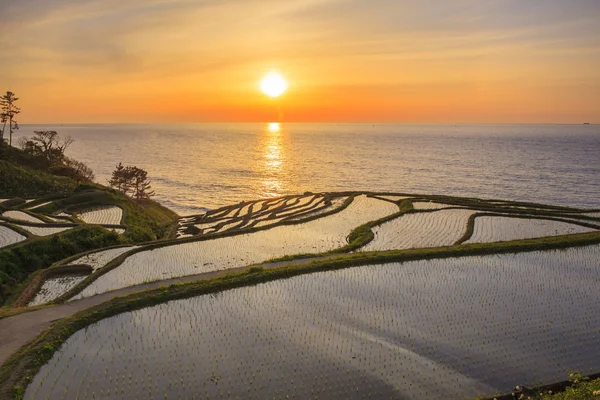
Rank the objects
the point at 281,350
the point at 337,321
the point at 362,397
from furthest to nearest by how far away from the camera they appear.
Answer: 1. the point at 337,321
2. the point at 281,350
3. the point at 362,397

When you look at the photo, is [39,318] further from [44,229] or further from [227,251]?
[44,229]

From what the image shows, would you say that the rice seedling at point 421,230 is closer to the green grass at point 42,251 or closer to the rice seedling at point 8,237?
the green grass at point 42,251

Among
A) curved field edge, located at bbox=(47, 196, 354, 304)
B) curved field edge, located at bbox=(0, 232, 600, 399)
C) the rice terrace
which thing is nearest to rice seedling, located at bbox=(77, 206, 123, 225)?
the rice terrace

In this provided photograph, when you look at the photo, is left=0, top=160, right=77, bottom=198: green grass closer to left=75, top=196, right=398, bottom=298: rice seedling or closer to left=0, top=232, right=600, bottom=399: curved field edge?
left=75, top=196, right=398, bottom=298: rice seedling

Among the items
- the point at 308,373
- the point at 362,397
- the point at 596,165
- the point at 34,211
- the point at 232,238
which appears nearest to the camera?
the point at 362,397

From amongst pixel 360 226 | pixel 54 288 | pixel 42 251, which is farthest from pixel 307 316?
pixel 42 251

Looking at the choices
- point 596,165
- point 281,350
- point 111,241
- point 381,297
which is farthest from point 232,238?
point 596,165

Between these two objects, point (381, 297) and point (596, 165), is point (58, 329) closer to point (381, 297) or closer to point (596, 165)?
point (381, 297)
